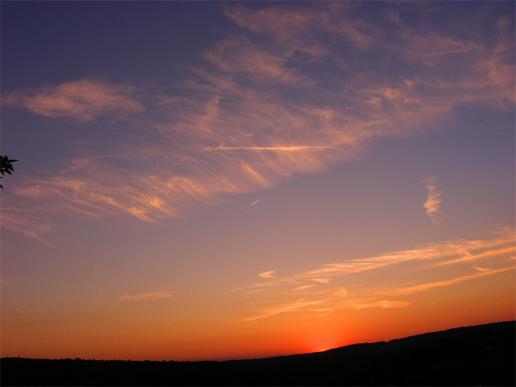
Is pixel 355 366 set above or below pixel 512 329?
below

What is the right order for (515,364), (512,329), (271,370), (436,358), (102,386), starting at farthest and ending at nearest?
(271,370) → (512,329) → (436,358) → (102,386) → (515,364)

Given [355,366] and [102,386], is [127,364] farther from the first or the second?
[355,366]

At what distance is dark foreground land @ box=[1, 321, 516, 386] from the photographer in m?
24.1

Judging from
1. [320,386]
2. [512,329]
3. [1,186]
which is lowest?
[320,386]

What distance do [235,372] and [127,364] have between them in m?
8.26

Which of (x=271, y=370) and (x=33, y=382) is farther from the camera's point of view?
(x=271, y=370)

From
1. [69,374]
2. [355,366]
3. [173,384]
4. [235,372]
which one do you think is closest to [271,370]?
[235,372]

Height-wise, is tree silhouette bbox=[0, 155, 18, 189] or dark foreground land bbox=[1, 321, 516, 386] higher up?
tree silhouette bbox=[0, 155, 18, 189]

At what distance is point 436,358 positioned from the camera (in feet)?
90.7

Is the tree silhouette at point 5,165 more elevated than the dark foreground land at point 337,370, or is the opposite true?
the tree silhouette at point 5,165

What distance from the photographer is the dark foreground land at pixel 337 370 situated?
79.2 feet

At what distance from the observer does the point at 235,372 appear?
3141cm

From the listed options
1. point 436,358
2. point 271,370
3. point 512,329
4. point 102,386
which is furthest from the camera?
point 271,370

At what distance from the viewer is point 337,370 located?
105ft
